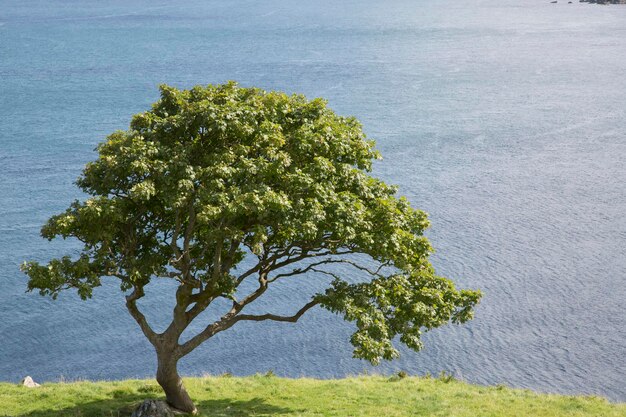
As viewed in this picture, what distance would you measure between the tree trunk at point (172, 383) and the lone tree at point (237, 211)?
0.05 meters


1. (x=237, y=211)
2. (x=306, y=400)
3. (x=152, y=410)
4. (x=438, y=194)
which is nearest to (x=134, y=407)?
(x=152, y=410)

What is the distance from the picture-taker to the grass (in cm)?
3928

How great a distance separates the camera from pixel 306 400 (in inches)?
1654

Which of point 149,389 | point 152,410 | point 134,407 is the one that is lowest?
point 149,389

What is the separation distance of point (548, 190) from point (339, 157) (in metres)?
71.5

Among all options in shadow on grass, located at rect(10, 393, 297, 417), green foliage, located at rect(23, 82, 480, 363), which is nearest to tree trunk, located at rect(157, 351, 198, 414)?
shadow on grass, located at rect(10, 393, 297, 417)

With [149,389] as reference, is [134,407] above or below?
above

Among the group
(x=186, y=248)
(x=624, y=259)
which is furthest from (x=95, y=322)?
(x=624, y=259)

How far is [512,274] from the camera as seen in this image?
81375mm

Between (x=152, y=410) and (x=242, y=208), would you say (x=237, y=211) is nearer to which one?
(x=242, y=208)

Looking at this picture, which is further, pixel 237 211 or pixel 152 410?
pixel 152 410

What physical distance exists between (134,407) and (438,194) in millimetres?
67065

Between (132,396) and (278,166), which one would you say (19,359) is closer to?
(132,396)

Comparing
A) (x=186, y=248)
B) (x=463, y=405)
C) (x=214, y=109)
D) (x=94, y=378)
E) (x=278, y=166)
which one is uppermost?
(x=214, y=109)
